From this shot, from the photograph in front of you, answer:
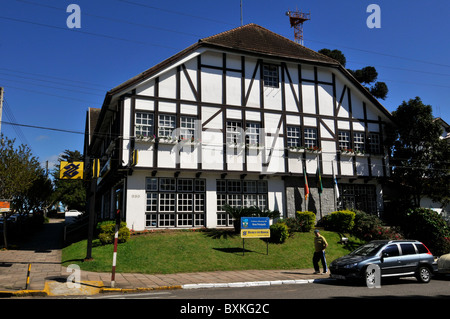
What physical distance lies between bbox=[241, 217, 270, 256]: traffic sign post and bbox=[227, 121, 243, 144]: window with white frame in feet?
20.1

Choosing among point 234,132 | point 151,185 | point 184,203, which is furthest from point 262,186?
point 151,185

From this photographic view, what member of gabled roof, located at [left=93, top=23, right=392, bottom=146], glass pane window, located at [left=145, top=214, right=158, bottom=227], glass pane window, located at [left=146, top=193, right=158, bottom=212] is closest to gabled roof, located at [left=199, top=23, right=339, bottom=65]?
gabled roof, located at [left=93, top=23, right=392, bottom=146]

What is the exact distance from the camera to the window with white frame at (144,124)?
65.9 feet

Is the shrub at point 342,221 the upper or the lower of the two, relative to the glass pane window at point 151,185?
lower

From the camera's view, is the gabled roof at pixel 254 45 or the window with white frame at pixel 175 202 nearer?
the window with white frame at pixel 175 202

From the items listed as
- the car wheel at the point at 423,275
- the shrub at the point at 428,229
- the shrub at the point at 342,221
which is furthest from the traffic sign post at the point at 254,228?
the shrub at the point at 428,229

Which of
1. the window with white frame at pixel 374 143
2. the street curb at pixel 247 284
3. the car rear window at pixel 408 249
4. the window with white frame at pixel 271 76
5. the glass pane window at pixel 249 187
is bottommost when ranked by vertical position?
the street curb at pixel 247 284

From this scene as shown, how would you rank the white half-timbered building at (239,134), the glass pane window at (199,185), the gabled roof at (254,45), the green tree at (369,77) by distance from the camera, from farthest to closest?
the green tree at (369,77)
the glass pane window at (199,185)
the gabled roof at (254,45)
the white half-timbered building at (239,134)

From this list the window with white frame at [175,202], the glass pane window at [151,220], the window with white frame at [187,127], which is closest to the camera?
the glass pane window at [151,220]

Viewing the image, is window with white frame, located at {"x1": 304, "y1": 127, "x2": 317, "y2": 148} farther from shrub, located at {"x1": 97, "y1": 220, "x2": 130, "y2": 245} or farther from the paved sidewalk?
shrub, located at {"x1": 97, "y1": 220, "x2": 130, "y2": 245}

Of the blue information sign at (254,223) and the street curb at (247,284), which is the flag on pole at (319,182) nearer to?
the blue information sign at (254,223)

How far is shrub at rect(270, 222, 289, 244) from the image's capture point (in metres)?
19.0

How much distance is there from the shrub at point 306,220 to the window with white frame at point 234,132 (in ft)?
19.0

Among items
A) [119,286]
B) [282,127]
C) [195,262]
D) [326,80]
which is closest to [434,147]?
[326,80]
